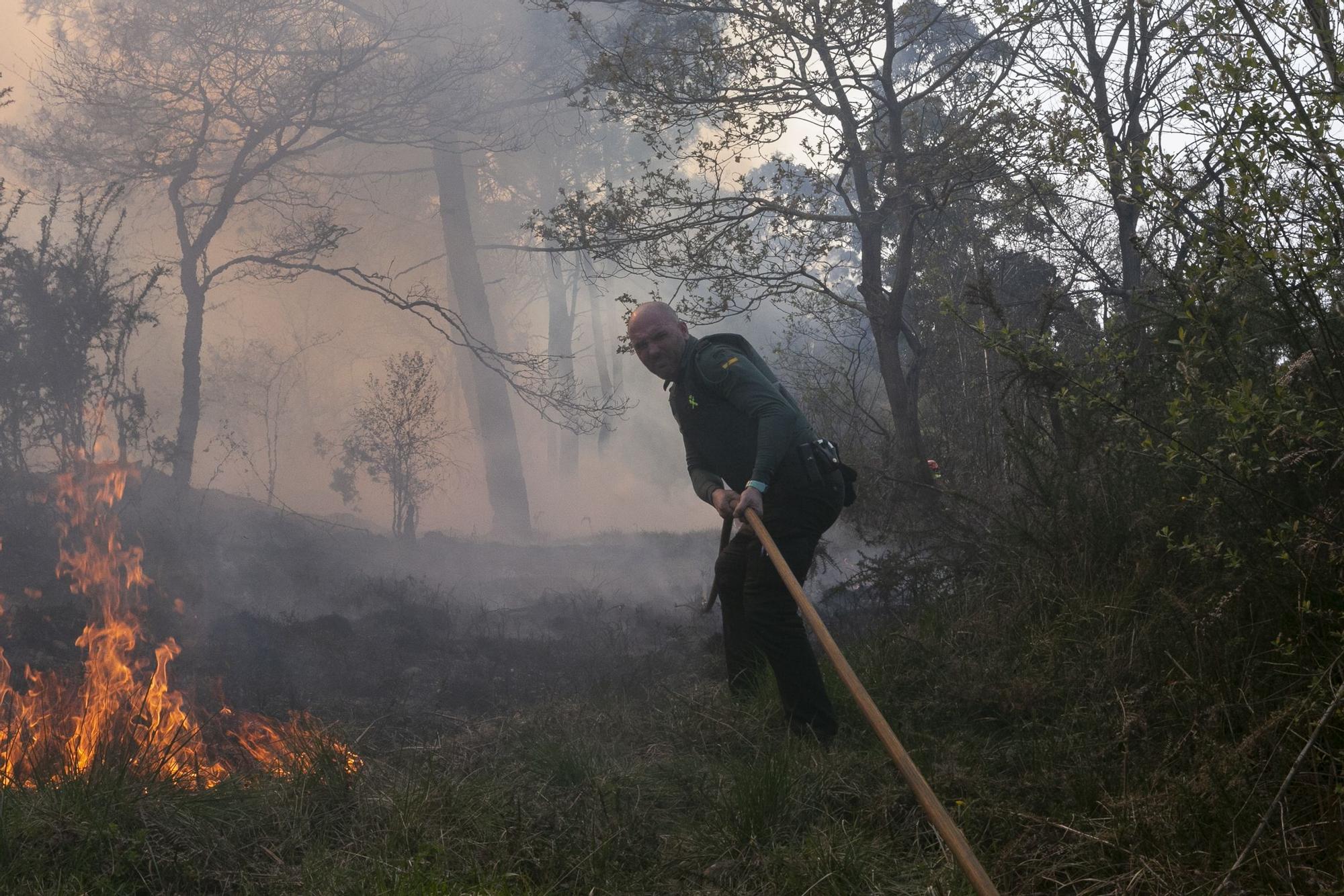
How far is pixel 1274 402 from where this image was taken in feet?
9.82

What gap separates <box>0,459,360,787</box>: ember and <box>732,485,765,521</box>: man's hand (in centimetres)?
173

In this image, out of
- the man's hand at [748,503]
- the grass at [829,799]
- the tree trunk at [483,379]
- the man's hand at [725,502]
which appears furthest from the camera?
the tree trunk at [483,379]

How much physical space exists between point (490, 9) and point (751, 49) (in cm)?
1101

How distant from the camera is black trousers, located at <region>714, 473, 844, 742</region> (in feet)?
14.1

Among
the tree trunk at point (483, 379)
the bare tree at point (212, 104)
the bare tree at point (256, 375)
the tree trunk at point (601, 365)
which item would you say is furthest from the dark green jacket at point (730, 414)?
the tree trunk at point (601, 365)

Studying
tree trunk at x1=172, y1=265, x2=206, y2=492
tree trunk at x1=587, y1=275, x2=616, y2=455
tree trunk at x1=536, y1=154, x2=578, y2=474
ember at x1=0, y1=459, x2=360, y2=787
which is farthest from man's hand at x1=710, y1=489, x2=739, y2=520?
tree trunk at x1=536, y1=154, x2=578, y2=474

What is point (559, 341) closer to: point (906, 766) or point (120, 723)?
point (120, 723)

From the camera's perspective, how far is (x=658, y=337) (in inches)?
189

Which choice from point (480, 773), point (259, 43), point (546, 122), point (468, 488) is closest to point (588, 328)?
point (468, 488)

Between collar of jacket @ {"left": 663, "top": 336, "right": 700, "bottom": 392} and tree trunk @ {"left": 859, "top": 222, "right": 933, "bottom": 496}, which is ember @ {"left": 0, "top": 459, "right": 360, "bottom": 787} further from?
tree trunk @ {"left": 859, "top": 222, "right": 933, "bottom": 496}

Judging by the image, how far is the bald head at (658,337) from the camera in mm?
4793

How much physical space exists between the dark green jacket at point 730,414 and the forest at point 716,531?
0.75 m

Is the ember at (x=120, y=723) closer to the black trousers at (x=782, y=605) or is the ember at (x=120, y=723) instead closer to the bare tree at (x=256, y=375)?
the black trousers at (x=782, y=605)

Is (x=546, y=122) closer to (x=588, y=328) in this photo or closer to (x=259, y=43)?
(x=259, y=43)
